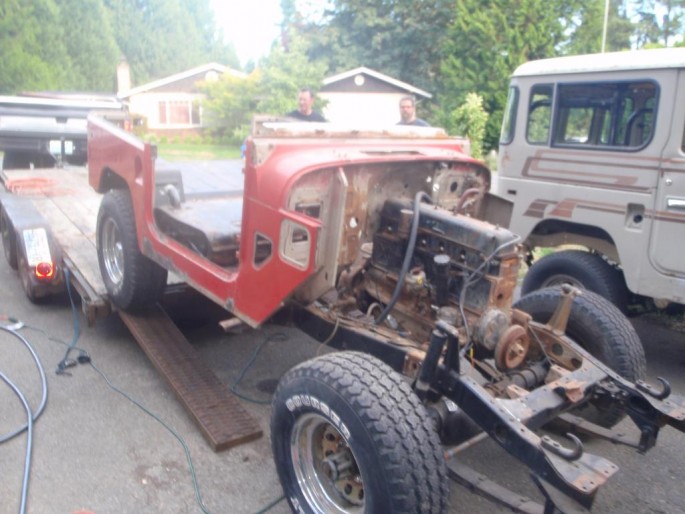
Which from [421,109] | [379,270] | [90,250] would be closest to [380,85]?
[421,109]

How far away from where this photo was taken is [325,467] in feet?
10.1

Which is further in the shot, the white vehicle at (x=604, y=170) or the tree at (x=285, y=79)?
the tree at (x=285, y=79)

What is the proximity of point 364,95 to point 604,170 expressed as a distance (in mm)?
25024

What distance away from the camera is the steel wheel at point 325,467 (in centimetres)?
301

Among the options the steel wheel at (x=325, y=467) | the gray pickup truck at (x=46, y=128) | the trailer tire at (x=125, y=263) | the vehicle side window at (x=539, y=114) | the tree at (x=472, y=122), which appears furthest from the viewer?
the tree at (x=472, y=122)

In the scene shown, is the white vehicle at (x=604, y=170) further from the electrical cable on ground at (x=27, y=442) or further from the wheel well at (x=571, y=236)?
the electrical cable on ground at (x=27, y=442)

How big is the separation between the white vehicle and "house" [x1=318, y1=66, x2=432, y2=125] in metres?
23.4

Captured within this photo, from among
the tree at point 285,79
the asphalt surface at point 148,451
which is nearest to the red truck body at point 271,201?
the asphalt surface at point 148,451

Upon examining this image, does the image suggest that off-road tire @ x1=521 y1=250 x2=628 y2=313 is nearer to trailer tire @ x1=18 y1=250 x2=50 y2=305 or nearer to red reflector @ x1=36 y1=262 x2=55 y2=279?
red reflector @ x1=36 y1=262 x2=55 y2=279

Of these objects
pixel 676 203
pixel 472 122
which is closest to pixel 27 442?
pixel 676 203

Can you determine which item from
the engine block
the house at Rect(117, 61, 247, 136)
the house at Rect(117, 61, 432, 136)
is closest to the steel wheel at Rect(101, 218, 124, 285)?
the engine block

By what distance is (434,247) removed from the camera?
3.63m

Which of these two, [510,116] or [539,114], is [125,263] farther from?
[539,114]

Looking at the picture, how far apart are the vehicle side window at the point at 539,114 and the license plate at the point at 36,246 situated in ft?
14.7
